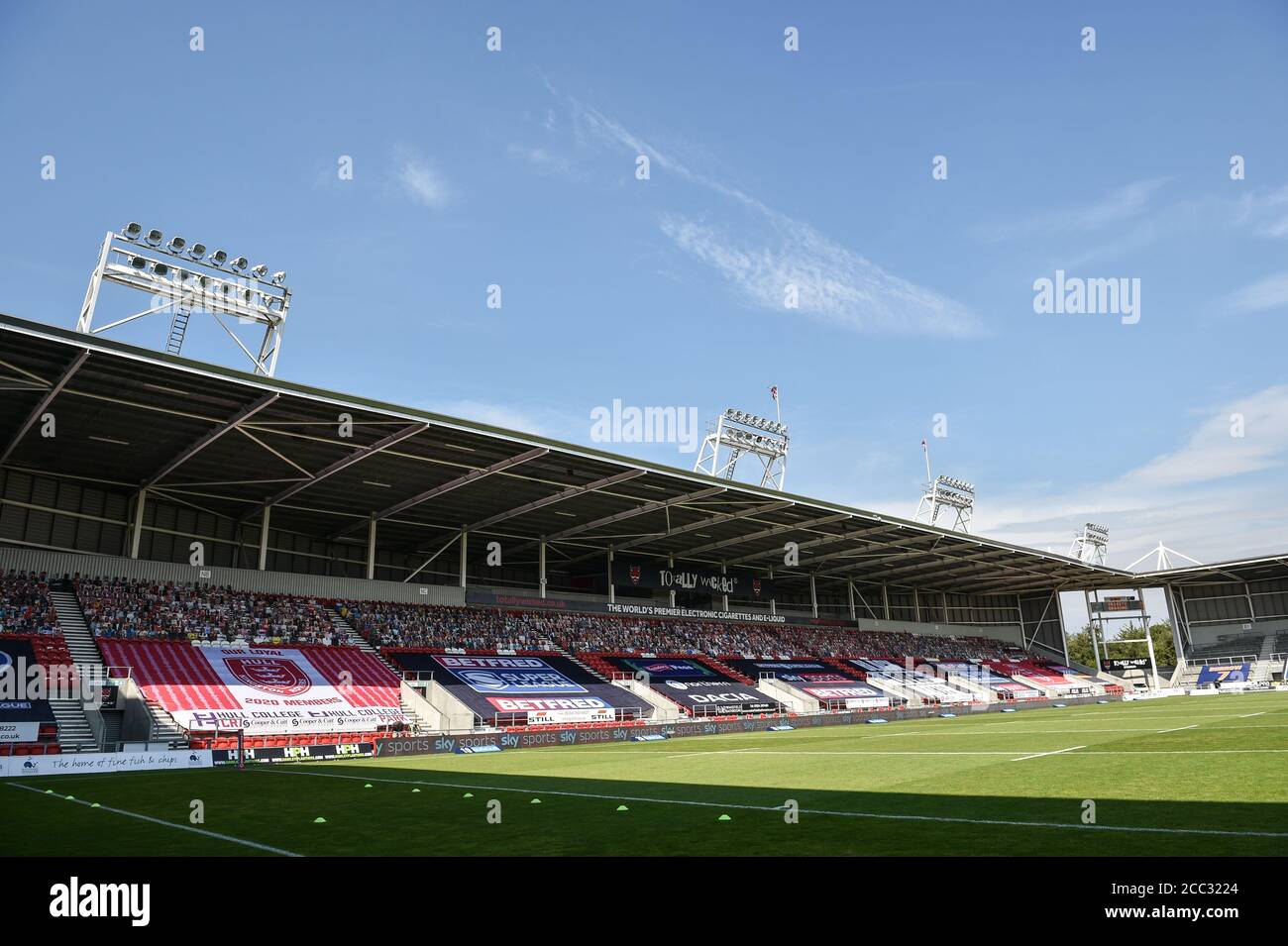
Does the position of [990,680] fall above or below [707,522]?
below

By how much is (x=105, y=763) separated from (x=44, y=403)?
1367 cm

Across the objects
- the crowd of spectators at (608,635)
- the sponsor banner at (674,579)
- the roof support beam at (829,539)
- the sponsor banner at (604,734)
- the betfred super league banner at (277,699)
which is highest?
the roof support beam at (829,539)

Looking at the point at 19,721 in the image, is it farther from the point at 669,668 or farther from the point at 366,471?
the point at 669,668

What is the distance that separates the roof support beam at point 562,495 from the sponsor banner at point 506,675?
848 cm

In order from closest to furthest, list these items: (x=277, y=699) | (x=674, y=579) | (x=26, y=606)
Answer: (x=26, y=606) → (x=277, y=699) → (x=674, y=579)

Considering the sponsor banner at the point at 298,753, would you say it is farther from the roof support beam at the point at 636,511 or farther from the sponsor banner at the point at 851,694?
the sponsor banner at the point at 851,694

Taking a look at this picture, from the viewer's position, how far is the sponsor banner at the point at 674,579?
55406 millimetres

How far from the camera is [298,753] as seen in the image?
90.7 ft

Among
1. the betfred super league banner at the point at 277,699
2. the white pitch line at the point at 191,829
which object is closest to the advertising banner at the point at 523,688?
the betfred super league banner at the point at 277,699

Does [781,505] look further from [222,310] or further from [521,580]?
[222,310]

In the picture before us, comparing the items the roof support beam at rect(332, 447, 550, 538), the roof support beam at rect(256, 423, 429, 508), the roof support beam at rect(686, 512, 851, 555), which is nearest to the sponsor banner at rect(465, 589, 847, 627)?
the roof support beam at rect(686, 512, 851, 555)

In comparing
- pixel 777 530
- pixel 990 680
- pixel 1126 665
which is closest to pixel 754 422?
pixel 777 530

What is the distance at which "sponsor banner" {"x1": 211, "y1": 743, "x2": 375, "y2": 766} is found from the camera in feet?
83.5
